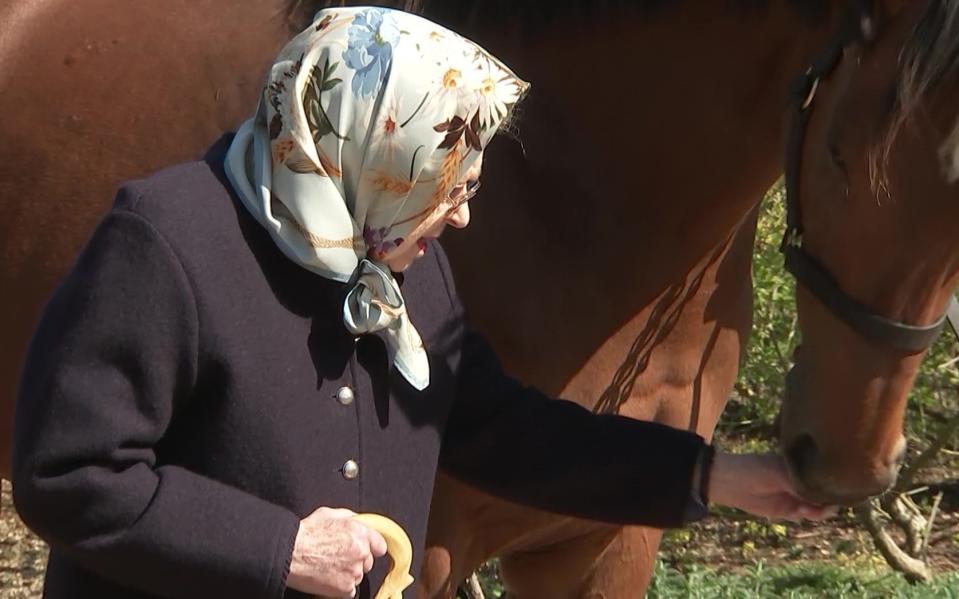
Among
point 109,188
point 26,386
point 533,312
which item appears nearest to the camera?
point 26,386

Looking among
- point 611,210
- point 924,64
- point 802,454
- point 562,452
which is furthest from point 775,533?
point 924,64

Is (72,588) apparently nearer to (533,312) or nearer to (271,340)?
(271,340)

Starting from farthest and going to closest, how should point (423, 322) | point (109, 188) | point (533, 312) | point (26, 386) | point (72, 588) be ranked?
point (109, 188)
point (533, 312)
point (423, 322)
point (72, 588)
point (26, 386)

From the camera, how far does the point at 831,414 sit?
5.90 ft

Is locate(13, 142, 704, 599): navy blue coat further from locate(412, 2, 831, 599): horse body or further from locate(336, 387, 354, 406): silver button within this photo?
locate(412, 2, 831, 599): horse body

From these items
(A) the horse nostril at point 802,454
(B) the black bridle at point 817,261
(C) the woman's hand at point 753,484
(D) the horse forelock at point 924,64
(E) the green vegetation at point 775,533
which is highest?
(D) the horse forelock at point 924,64

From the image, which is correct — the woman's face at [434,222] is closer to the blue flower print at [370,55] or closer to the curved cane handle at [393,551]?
the blue flower print at [370,55]

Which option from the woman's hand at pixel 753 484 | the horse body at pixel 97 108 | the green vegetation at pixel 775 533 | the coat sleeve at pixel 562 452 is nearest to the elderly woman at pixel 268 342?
the coat sleeve at pixel 562 452

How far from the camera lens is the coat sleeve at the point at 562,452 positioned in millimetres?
1787

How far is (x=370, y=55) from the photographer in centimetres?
140

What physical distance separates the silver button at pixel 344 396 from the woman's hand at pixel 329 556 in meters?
0.15

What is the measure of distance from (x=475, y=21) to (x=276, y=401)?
35.3 inches

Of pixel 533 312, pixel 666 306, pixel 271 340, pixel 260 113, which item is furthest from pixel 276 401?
pixel 666 306

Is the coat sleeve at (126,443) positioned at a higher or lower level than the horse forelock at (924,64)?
lower
